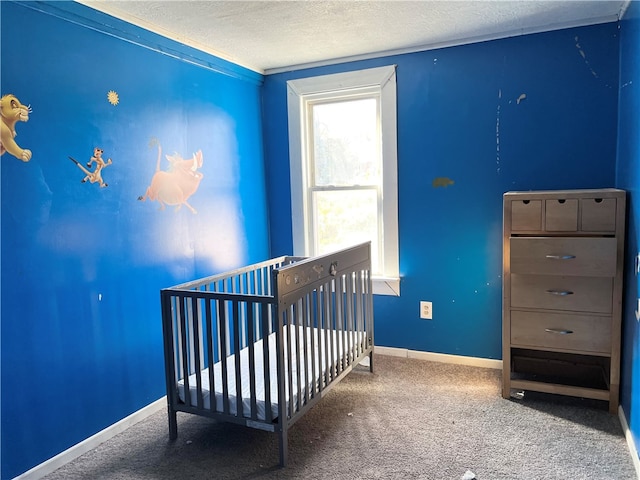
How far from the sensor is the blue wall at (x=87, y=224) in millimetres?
1891

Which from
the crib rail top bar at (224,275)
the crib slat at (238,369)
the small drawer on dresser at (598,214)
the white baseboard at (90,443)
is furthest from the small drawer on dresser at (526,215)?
the white baseboard at (90,443)

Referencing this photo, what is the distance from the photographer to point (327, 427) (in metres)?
2.34

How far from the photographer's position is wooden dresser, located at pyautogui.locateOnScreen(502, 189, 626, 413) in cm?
228

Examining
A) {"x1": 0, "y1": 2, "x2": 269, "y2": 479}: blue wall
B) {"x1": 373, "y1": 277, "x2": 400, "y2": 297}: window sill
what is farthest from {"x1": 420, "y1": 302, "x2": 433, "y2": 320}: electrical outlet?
{"x1": 0, "y1": 2, "x2": 269, "y2": 479}: blue wall

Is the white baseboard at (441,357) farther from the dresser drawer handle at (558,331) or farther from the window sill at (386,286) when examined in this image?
the dresser drawer handle at (558,331)

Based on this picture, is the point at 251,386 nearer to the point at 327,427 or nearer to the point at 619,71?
the point at 327,427

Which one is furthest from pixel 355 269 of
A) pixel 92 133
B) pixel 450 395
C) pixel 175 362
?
pixel 92 133

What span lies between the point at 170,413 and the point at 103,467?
0.34 meters

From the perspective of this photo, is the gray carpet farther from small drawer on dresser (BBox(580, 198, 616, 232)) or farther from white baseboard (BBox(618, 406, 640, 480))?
small drawer on dresser (BBox(580, 198, 616, 232))

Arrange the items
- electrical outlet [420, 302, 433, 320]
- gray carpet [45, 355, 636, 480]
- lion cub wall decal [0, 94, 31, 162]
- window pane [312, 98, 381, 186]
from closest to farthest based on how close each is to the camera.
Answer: lion cub wall decal [0, 94, 31, 162] < gray carpet [45, 355, 636, 480] < electrical outlet [420, 302, 433, 320] < window pane [312, 98, 381, 186]

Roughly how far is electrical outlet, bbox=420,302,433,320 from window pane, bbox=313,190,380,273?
0.41 m

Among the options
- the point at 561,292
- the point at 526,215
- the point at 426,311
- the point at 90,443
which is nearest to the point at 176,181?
the point at 90,443

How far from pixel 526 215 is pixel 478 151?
0.66 meters

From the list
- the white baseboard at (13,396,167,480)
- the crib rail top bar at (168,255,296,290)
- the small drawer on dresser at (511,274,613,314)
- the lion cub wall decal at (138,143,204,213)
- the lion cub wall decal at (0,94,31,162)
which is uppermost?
the lion cub wall decal at (0,94,31,162)
